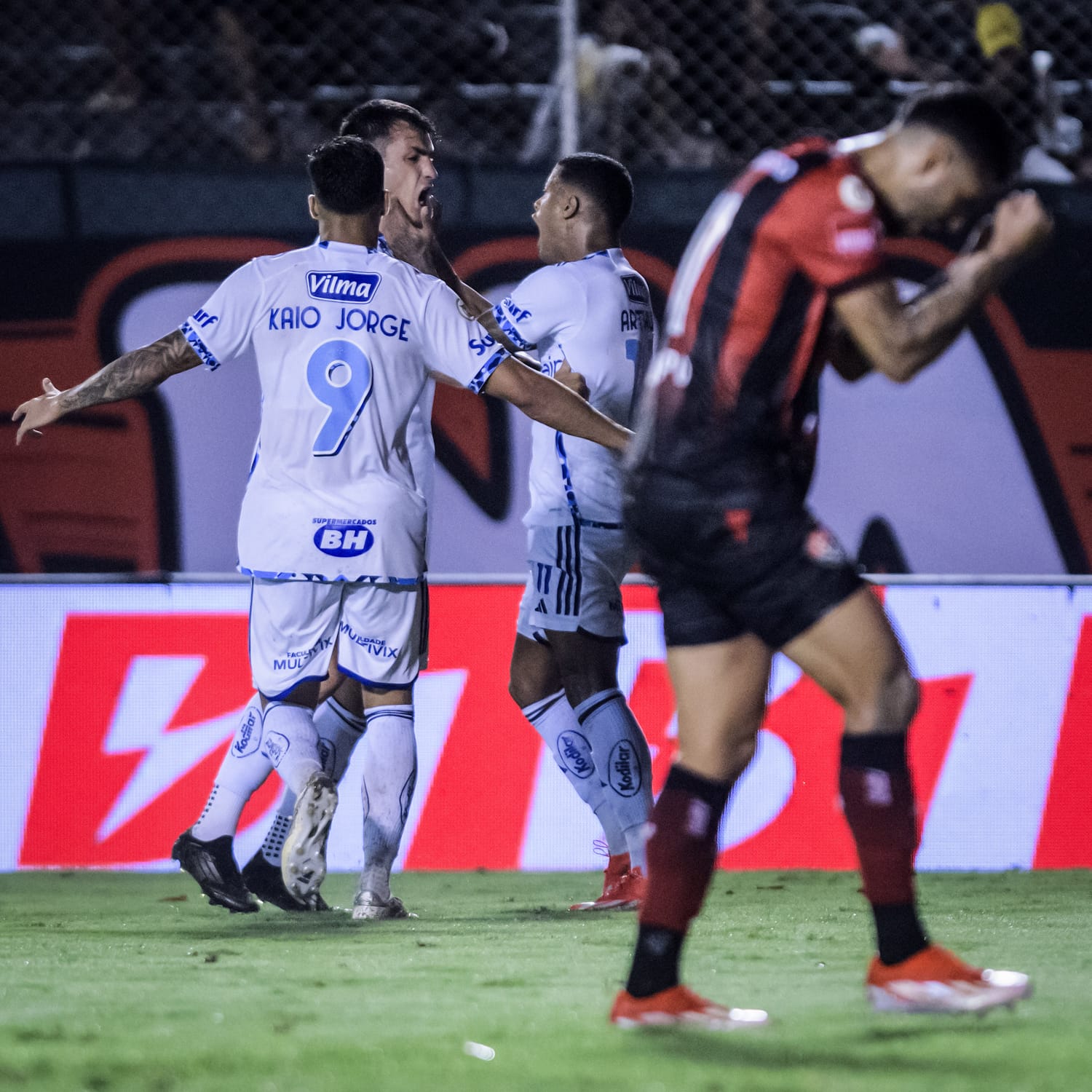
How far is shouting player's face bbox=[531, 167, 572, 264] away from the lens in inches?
203

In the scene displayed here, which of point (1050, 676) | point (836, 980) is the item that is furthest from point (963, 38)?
point (836, 980)

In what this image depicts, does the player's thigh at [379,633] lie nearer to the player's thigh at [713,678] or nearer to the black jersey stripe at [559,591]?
the black jersey stripe at [559,591]

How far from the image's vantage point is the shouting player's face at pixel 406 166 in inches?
203

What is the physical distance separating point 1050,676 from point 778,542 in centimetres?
328

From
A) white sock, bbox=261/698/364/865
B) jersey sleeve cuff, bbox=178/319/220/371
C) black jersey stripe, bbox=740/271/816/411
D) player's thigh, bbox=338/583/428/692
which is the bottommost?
white sock, bbox=261/698/364/865

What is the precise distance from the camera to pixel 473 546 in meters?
7.89

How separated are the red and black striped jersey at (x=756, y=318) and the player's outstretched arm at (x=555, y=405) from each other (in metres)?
1.04

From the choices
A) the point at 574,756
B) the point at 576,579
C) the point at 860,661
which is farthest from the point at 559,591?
the point at 860,661

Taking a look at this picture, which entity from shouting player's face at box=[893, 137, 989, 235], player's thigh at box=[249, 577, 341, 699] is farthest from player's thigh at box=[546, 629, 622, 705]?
shouting player's face at box=[893, 137, 989, 235]

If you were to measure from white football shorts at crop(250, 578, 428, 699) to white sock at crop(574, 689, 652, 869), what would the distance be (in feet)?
2.00

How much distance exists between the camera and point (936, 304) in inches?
116

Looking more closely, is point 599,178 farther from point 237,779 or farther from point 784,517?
point 784,517

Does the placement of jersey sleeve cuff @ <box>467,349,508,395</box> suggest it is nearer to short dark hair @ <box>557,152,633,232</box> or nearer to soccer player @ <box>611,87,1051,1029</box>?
short dark hair @ <box>557,152,633,232</box>

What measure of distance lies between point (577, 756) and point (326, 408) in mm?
1314
